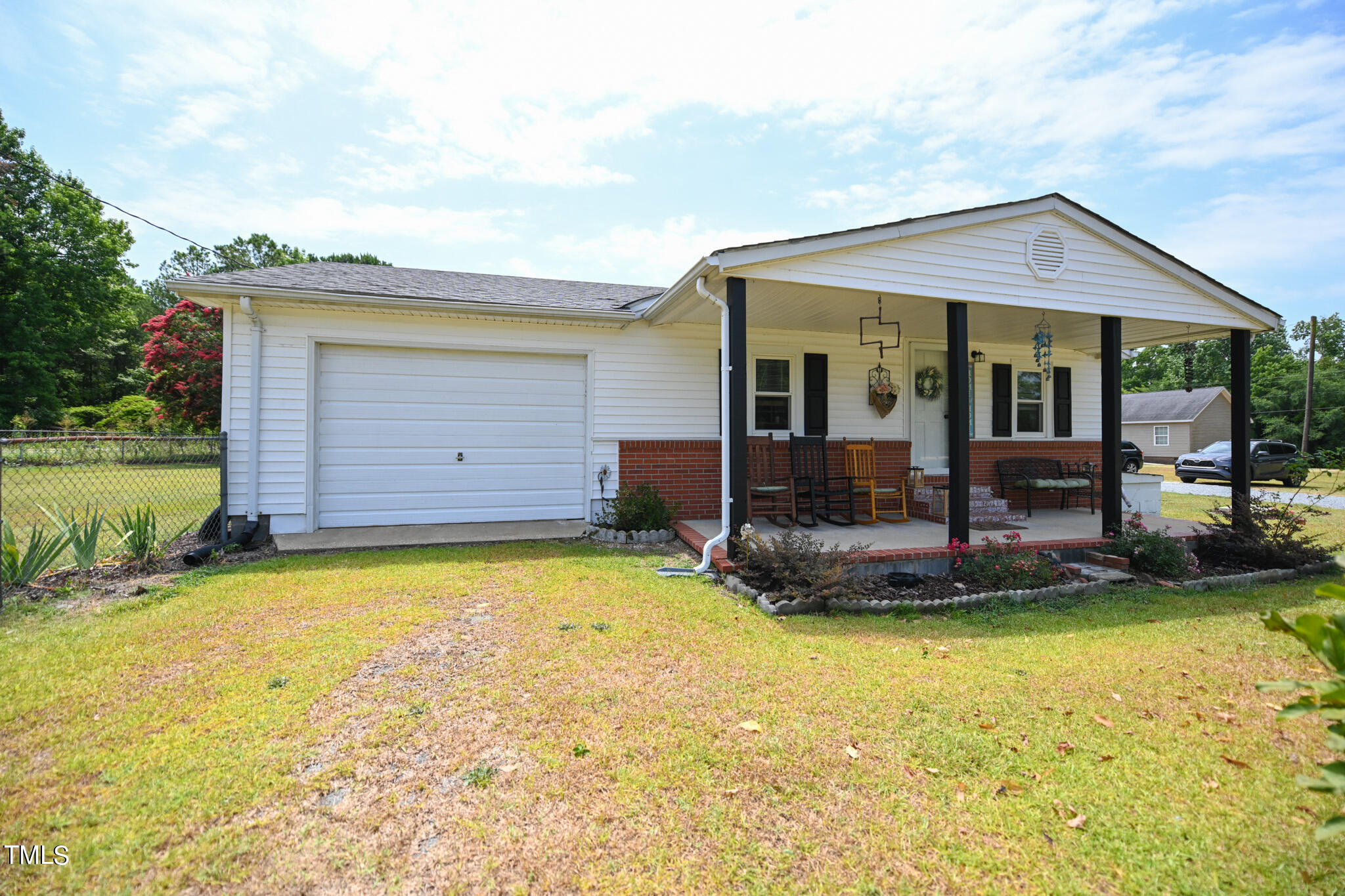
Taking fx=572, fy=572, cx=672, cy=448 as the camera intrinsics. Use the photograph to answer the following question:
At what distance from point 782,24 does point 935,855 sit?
7.64 meters

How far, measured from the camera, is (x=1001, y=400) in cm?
936

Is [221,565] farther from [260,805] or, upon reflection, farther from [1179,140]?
[1179,140]

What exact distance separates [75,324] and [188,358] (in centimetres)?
953

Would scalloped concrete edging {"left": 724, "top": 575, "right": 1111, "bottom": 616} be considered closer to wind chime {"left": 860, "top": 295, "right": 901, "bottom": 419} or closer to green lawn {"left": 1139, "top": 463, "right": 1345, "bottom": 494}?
wind chime {"left": 860, "top": 295, "right": 901, "bottom": 419}

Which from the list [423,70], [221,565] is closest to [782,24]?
[423,70]

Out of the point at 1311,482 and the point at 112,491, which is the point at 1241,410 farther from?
the point at 1311,482

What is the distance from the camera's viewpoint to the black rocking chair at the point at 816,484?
7.27m

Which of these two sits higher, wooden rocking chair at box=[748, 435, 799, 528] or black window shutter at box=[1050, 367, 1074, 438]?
black window shutter at box=[1050, 367, 1074, 438]

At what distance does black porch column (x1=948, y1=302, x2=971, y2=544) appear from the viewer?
18.5 ft

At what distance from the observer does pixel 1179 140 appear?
843 centimetres

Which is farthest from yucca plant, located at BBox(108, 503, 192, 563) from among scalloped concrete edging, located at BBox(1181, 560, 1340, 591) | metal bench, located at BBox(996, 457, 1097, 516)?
metal bench, located at BBox(996, 457, 1097, 516)

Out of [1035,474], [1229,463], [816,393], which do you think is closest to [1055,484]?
[1035,474]

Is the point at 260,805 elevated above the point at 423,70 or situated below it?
below

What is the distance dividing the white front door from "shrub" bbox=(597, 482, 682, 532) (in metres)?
4.20
